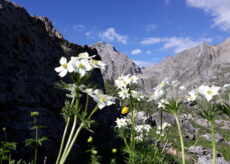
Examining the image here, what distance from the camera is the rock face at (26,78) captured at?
4.75 metres

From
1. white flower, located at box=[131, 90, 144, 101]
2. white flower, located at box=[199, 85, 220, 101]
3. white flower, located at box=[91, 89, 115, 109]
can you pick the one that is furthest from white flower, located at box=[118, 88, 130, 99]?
white flower, located at box=[91, 89, 115, 109]

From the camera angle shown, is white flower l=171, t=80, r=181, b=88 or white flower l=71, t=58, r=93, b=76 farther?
white flower l=171, t=80, r=181, b=88

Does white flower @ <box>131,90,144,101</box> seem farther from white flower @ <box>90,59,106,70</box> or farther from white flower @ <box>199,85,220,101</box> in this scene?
white flower @ <box>90,59,106,70</box>

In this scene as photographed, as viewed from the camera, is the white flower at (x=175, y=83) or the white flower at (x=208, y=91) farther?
the white flower at (x=175, y=83)

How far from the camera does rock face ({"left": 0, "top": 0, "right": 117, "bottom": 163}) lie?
4755mm

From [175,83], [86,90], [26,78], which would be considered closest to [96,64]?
[86,90]

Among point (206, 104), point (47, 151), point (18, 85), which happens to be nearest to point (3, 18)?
point (18, 85)

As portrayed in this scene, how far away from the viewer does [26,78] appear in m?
5.42

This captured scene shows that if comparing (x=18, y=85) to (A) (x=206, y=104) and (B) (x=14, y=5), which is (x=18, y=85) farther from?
(A) (x=206, y=104)

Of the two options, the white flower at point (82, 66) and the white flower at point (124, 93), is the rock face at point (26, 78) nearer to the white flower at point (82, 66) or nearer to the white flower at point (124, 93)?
the white flower at point (124, 93)

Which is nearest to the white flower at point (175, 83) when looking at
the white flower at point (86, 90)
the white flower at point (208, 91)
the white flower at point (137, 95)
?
the white flower at point (208, 91)

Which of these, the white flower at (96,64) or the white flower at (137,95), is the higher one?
the white flower at (96,64)

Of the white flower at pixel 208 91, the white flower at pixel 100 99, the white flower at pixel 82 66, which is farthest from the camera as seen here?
the white flower at pixel 208 91

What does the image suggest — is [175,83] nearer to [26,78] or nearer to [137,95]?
[137,95]
